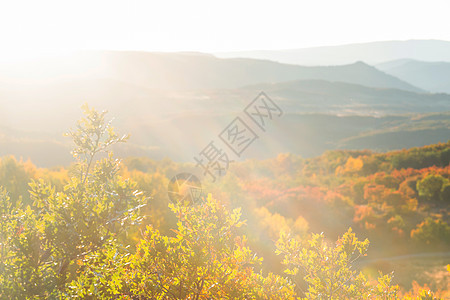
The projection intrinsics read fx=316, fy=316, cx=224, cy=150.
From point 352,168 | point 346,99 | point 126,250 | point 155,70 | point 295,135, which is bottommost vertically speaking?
point 295,135

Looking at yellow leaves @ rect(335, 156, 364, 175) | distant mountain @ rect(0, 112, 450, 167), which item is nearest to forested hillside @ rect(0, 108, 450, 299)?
yellow leaves @ rect(335, 156, 364, 175)

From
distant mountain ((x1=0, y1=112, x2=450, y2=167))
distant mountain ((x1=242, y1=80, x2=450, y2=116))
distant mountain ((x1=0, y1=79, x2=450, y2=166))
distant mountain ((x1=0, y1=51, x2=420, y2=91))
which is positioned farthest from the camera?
distant mountain ((x1=0, y1=51, x2=420, y2=91))

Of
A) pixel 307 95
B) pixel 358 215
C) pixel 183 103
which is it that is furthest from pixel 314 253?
pixel 307 95

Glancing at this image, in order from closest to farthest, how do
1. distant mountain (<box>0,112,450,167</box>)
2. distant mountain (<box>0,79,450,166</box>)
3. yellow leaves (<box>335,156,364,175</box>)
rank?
yellow leaves (<box>335,156,364,175</box>) < distant mountain (<box>0,79,450,166</box>) < distant mountain (<box>0,112,450,167</box>)

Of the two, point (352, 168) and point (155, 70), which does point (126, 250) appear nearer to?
point (352, 168)

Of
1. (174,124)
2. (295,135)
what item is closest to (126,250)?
(174,124)

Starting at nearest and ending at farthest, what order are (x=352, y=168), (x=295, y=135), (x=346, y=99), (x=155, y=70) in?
(x=352, y=168) → (x=295, y=135) → (x=346, y=99) → (x=155, y=70)

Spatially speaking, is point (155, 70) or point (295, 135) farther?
point (155, 70)

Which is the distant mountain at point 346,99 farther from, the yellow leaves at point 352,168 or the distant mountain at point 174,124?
the yellow leaves at point 352,168

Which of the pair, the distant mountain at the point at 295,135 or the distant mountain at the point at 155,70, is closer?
the distant mountain at the point at 295,135

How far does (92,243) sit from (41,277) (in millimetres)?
527

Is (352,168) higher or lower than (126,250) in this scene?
lower

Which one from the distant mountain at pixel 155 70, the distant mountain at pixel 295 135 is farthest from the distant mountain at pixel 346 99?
the distant mountain at pixel 155 70

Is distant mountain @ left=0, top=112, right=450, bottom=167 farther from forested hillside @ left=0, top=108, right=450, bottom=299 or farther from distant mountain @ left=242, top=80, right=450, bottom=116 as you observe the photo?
forested hillside @ left=0, top=108, right=450, bottom=299
